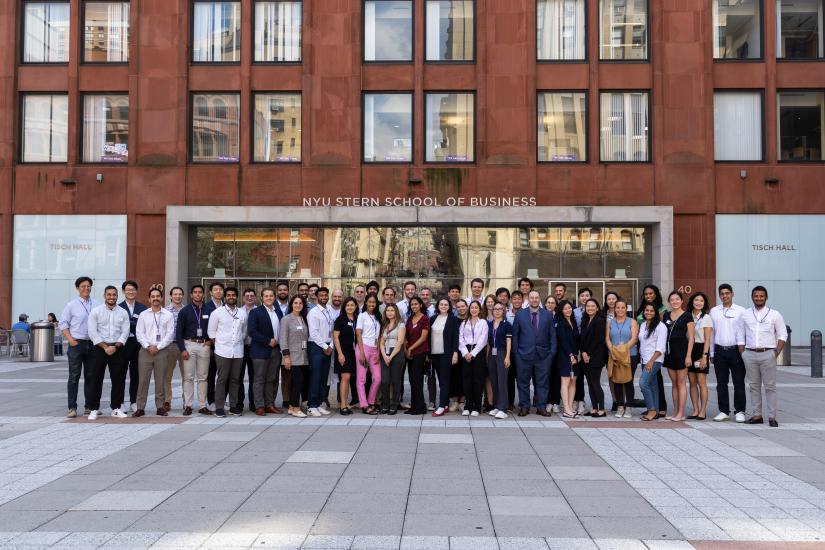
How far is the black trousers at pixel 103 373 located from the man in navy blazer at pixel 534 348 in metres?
6.26

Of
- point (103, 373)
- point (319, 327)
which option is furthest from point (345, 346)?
point (103, 373)

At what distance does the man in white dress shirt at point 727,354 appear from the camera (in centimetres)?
1176

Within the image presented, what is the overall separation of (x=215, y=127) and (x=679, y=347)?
20463 mm

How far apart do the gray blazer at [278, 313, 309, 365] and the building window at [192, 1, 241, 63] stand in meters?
18.4

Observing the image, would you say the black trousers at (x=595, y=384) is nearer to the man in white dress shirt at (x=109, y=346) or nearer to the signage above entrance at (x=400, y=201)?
the man in white dress shirt at (x=109, y=346)

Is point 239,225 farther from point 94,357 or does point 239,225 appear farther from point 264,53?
point 94,357

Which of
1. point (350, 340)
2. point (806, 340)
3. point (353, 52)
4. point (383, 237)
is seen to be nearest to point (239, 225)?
point (383, 237)

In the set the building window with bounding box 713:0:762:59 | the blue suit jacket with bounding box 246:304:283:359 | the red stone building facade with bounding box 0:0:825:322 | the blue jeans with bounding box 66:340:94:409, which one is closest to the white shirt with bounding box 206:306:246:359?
the blue suit jacket with bounding box 246:304:283:359

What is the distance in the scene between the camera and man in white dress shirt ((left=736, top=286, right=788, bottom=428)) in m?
11.4

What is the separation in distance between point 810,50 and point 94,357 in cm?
2672

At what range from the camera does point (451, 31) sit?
27719 mm

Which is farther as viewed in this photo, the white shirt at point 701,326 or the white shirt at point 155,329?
the white shirt at point 155,329

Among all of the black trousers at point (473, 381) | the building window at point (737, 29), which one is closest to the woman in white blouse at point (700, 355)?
the black trousers at point (473, 381)

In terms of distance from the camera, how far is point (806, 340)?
27.4 metres
